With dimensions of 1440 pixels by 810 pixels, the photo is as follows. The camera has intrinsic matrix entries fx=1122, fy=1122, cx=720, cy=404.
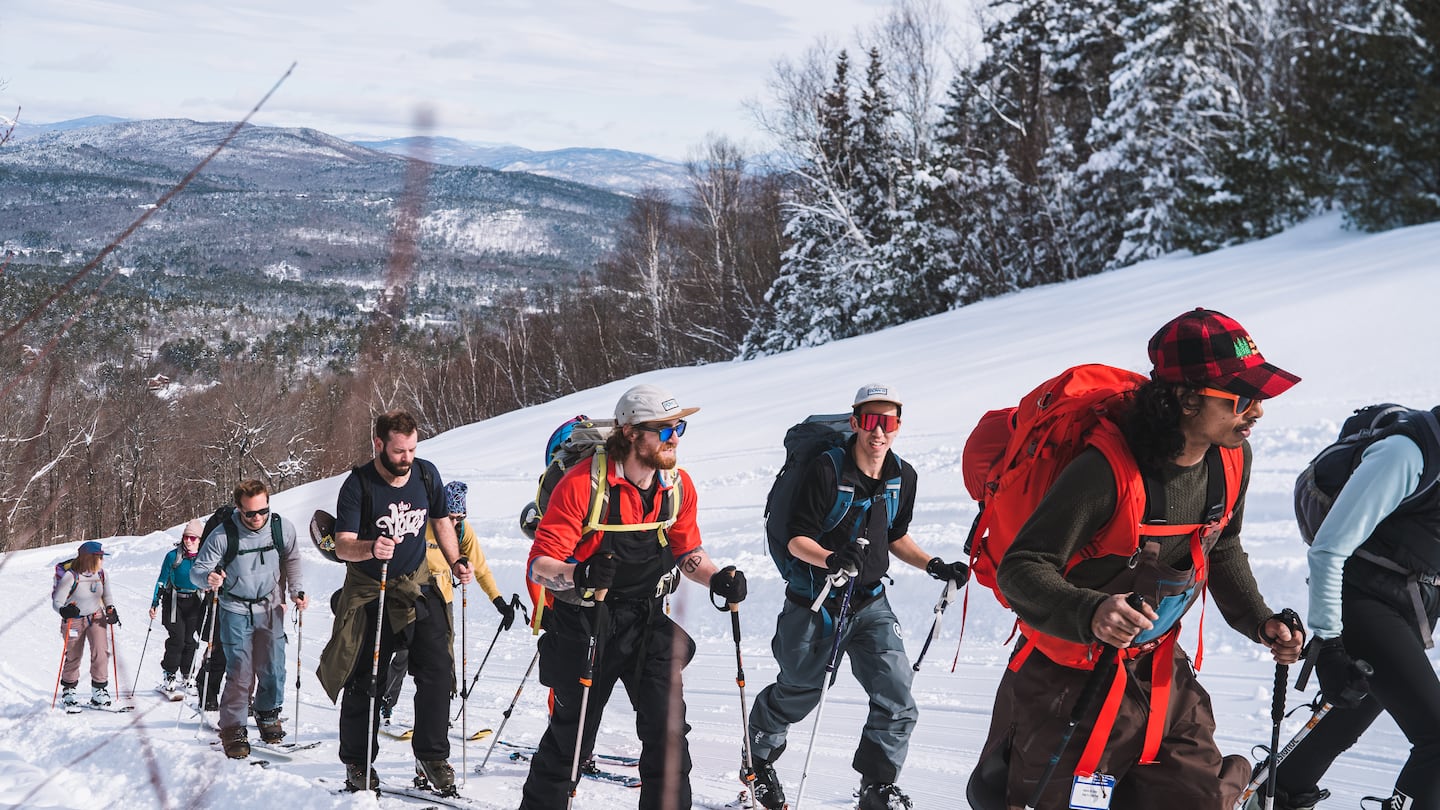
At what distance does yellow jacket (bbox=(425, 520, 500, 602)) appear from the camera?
6.52 metres

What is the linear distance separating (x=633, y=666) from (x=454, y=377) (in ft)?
129

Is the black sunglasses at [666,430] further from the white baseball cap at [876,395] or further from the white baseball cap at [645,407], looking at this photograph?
the white baseball cap at [876,395]

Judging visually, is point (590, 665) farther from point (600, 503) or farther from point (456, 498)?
point (456, 498)

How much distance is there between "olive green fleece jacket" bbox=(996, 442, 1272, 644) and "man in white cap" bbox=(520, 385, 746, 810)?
2.06m

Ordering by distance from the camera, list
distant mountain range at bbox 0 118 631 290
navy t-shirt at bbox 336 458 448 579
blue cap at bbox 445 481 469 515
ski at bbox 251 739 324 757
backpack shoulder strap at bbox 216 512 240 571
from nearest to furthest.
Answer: distant mountain range at bbox 0 118 631 290, navy t-shirt at bbox 336 458 448 579, blue cap at bbox 445 481 469 515, ski at bbox 251 739 324 757, backpack shoulder strap at bbox 216 512 240 571

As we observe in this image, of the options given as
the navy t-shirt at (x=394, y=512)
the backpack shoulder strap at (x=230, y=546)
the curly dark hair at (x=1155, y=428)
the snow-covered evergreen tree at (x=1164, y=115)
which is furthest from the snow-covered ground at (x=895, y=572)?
the snow-covered evergreen tree at (x=1164, y=115)

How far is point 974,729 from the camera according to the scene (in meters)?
6.71

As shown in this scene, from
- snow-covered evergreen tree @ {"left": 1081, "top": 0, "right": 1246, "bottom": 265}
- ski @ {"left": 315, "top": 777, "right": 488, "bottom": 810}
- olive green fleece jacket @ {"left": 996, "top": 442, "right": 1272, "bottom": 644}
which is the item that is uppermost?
snow-covered evergreen tree @ {"left": 1081, "top": 0, "right": 1246, "bottom": 265}

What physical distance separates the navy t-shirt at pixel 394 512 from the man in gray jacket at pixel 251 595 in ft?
6.46

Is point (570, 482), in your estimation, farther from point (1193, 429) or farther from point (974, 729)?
point (974, 729)

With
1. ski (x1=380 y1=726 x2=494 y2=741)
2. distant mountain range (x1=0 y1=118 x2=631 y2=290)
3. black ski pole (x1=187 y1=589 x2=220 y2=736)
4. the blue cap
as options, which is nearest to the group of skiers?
the blue cap

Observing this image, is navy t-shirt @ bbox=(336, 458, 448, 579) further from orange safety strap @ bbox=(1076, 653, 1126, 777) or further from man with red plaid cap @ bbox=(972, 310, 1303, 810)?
orange safety strap @ bbox=(1076, 653, 1126, 777)

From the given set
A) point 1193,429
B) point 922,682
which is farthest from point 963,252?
point 1193,429

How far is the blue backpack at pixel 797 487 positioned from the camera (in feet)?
17.2
